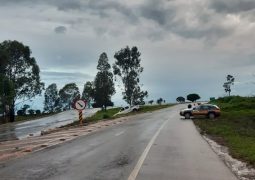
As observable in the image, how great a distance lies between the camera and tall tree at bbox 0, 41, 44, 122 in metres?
86.4

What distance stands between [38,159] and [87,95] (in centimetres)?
11992

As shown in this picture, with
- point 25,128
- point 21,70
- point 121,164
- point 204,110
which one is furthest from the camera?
point 21,70

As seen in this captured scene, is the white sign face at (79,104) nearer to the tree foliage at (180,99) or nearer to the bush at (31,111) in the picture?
the bush at (31,111)

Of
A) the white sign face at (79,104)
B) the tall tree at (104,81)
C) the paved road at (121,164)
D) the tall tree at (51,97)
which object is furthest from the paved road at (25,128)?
the tall tree at (51,97)

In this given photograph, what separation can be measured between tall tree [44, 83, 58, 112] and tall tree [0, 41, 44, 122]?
45.3 m

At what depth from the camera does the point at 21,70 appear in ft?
293

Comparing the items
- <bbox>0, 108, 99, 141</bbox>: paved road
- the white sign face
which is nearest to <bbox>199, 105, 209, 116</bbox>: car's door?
<bbox>0, 108, 99, 141</bbox>: paved road

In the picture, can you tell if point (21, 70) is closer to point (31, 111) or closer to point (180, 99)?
point (31, 111)

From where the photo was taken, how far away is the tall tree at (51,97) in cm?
13750

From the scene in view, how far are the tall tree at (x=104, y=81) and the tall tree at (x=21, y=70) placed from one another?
15113mm

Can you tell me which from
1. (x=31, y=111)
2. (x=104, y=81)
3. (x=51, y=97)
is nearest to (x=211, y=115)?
(x=104, y=81)

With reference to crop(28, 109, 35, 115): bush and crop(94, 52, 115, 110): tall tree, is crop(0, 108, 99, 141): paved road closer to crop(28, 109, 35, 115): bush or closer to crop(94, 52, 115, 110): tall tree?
crop(94, 52, 115, 110): tall tree

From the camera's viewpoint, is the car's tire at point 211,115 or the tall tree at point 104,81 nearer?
the car's tire at point 211,115

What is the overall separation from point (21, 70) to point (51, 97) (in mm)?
50501
